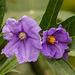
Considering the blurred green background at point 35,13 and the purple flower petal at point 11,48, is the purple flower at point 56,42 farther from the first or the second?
the blurred green background at point 35,13

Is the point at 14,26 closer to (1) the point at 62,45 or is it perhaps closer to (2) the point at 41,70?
(1) the point at 62,45

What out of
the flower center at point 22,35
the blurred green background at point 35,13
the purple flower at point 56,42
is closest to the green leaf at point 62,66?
the purple flower at point 56,42

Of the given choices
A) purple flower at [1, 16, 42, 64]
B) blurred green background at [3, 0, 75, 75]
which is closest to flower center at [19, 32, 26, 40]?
purple flower at [1, 16, 42, 64]

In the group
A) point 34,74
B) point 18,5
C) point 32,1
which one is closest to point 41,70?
point 34,74

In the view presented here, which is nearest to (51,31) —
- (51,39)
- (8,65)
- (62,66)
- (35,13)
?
(51,39)

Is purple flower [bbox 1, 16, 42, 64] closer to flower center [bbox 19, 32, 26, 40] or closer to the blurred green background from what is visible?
flower center [bbox 19, 32, 26, 40]
